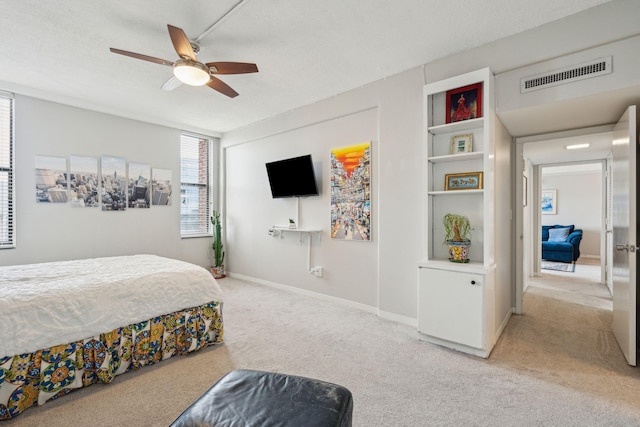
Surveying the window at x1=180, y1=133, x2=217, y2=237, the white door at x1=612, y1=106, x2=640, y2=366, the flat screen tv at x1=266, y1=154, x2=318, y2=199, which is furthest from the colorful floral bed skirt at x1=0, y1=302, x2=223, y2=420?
the white door at x1=612, y1=106, x2=640, y2=366

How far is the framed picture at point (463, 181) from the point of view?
2.76m

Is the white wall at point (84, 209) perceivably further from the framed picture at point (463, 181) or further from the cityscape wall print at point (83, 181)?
the framed picture at point (463, 181)

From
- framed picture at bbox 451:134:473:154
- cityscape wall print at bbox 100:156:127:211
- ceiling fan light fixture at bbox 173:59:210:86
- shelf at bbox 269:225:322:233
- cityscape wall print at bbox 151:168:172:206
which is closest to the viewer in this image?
ceiling fan light fixture at bbox 173:59:210:86

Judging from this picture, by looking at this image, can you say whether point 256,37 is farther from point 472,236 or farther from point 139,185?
point 139,185

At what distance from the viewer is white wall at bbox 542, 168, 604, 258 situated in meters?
7.80

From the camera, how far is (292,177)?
4.30m

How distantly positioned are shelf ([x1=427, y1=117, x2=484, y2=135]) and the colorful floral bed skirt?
8.63 feet

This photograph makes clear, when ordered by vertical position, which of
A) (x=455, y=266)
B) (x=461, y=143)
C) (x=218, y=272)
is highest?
(x=461, y=143)

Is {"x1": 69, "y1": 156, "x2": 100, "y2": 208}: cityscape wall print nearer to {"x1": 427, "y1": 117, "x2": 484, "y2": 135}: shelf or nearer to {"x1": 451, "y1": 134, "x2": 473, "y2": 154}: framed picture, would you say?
{"x1": 427, "y1": 117, "x2": 484, "y2": 135}: shelf

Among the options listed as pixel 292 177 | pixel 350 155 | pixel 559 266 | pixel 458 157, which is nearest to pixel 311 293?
pixel 292 177

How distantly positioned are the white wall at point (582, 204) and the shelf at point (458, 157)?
7.49 m

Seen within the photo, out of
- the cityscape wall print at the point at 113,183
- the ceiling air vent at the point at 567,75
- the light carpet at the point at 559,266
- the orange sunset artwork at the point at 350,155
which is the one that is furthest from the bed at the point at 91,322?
the light carpet at the point at 559,266

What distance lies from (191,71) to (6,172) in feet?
10.1

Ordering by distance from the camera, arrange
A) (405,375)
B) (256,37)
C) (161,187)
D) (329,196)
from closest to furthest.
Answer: (405,375) < (256,37) < (329,196) < (161,187)
